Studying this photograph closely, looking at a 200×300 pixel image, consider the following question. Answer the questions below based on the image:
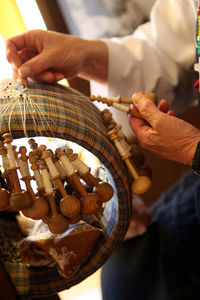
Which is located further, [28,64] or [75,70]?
[75,70]

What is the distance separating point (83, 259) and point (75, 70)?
44cm

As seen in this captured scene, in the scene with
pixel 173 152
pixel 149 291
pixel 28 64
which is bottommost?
pixel 149 291

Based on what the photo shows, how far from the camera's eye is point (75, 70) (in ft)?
2.58

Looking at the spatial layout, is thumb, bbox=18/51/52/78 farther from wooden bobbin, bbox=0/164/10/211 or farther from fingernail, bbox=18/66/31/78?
wooden bobbin, bbox=0/164/10/211

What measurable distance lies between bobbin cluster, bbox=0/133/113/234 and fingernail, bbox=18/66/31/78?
5.8 inches

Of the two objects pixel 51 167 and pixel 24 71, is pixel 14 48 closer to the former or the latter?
pixel 24 71

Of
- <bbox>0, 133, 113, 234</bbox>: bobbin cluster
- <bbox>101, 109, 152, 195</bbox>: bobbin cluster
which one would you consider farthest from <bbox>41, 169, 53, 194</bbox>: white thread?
<bbox>101, 109, 152, 195</bbox>: bobbin cluster

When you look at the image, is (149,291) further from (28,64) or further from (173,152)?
(28,64)

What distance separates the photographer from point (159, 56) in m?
0.91

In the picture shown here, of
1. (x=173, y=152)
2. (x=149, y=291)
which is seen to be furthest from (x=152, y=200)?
(x=173, y=152)

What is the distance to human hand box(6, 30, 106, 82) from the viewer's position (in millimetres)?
655

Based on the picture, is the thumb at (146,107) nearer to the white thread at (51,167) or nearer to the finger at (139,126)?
the finger at (139,126)

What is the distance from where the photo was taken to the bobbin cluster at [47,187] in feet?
1.64

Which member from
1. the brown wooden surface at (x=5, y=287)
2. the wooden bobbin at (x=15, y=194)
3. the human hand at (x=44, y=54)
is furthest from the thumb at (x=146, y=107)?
the brown wooden surface at (x=5, y=287)
